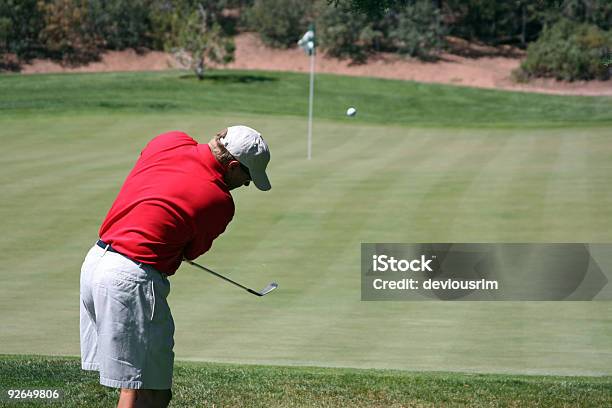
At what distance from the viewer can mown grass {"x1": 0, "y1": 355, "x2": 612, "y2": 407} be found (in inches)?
259

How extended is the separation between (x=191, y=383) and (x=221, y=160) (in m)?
2.92

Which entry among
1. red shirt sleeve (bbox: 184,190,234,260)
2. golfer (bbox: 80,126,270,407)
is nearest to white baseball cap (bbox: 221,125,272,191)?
golfer (bbox: 80,126,270,407)

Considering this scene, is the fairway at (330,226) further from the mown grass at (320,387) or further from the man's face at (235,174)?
the man's face at (235,174)

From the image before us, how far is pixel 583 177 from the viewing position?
59.4 feet

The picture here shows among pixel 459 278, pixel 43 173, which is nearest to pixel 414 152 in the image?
pixel 43 173

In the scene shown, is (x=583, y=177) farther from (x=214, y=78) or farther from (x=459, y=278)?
(x=214, y=78)

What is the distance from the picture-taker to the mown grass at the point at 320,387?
21.5 ft

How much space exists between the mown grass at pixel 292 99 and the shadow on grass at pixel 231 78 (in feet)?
0.12

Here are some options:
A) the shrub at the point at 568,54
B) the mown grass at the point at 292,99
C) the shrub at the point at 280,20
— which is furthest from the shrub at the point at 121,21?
the shrub at the point at 568,54

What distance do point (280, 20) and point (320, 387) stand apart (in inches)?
1543

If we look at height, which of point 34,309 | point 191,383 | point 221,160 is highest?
point 221,160

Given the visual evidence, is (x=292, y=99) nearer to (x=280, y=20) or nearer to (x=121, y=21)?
(x=280, y=20)

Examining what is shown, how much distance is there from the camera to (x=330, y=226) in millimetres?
14219

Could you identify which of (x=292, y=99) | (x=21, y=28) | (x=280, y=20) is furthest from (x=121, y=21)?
(x=292, y=99)
